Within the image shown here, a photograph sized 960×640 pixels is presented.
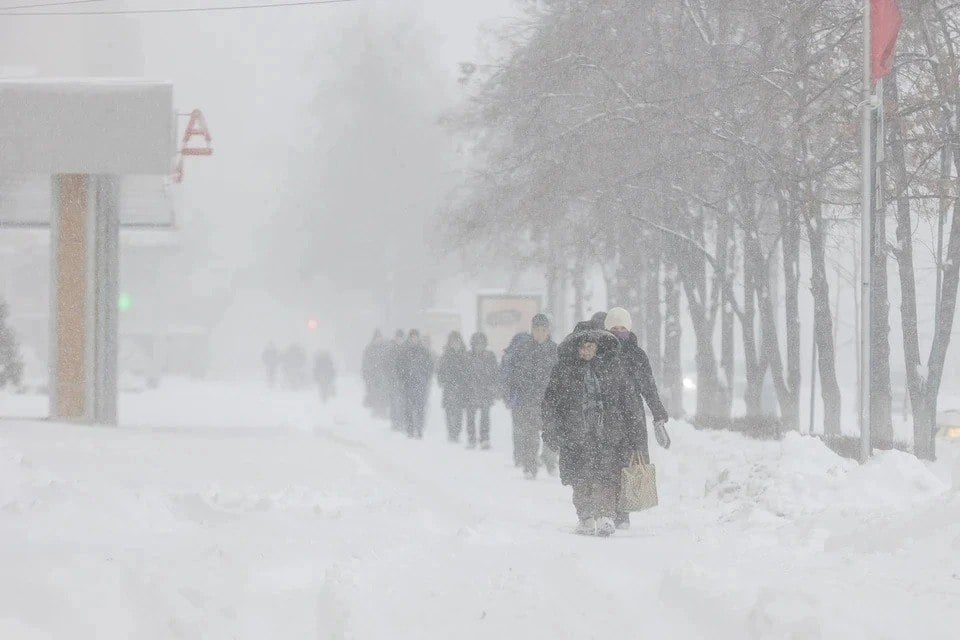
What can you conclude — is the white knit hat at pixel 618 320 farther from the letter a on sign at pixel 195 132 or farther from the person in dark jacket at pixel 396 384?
the person in dark jacket at pixel 396 384

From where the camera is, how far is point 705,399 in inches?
1047

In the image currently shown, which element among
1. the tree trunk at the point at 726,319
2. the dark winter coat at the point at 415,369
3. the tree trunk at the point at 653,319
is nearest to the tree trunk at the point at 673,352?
the tree trunk at the point at 653,319

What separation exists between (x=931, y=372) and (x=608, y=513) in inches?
383

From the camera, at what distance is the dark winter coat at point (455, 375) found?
21.7 metres

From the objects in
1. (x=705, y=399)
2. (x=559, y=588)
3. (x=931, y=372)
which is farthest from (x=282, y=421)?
(x=559, y=588)

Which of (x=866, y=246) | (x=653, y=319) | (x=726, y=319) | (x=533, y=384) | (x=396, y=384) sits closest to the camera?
(x=866, y=246)

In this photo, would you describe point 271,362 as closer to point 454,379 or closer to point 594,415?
point 454,379

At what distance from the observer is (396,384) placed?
986 inches

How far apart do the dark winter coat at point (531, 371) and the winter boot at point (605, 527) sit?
20.2ft

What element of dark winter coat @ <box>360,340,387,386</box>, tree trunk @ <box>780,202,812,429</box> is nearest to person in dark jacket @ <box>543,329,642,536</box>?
tree trunk @ <box>780,202,812,429</box>

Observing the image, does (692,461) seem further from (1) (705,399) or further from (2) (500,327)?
(2) (500,327)

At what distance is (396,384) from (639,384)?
47.0ft

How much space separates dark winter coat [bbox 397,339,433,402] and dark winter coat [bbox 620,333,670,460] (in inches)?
508

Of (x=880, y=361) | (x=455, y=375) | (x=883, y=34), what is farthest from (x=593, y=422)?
(x=455, y=375)
